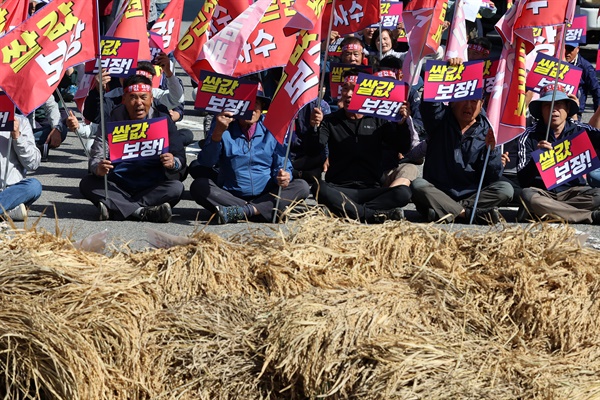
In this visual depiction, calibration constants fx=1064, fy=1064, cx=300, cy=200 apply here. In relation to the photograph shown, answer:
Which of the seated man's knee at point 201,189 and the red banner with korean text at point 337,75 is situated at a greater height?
the red banner with korean text at point 337,75

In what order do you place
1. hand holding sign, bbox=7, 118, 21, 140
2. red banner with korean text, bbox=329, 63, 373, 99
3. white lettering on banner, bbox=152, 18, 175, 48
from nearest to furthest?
hand holding sign, bbox=7, 118, 21, 140 < red banner with korean text, bbox=329, 63, 373, 99 < white lettering on banner, bbox=152, 18, 175, 48

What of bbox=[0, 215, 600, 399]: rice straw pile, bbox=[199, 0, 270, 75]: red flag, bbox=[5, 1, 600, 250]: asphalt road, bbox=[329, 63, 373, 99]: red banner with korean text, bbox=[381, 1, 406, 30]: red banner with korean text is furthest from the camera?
bbox=[381, 1, 406, 30]: red banner with korean text

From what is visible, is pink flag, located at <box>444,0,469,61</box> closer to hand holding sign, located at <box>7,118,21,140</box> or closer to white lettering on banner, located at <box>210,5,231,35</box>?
white lettering on banner, located at <box>210,5,231,35</box>

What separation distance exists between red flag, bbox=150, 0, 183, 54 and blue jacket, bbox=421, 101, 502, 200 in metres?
3.12

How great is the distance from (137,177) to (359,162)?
6.19 ft

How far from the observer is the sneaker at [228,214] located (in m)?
8.48

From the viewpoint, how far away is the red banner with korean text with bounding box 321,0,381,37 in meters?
9.82

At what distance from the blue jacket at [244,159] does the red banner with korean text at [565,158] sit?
214 centimetres

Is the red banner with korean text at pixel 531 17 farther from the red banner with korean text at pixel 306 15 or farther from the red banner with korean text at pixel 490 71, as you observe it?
the red banner with korean text at pixel 306 15

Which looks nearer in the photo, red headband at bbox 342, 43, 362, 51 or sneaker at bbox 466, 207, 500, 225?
sneaker at bbox 466, 207, 500, 225

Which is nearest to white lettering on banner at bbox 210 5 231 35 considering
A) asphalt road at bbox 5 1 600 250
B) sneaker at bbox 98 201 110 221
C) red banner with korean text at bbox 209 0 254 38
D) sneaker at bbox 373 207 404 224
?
red banner with korean text at bbox 209 0 254 38

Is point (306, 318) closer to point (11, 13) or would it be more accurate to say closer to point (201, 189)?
point (201, 189)

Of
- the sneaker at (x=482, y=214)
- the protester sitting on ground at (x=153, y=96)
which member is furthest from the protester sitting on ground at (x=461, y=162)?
the protester sitting on ground at (x=153, y=96)

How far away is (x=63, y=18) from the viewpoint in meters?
8.09
